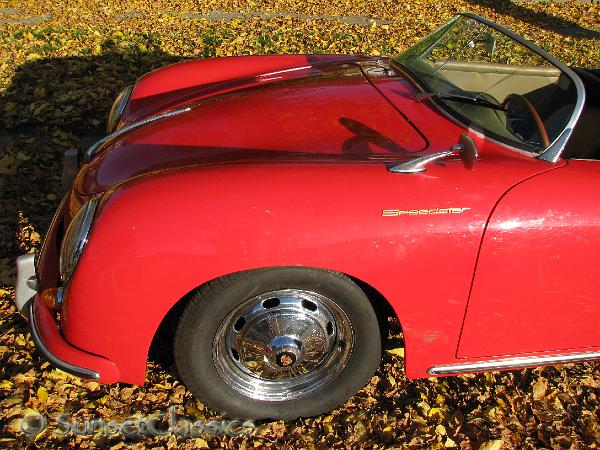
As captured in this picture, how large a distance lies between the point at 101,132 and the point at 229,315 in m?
3.40

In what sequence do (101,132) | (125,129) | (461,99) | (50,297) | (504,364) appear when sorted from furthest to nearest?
1. (101,132)
2. (125,129)
3. (461,99)
4. (504,364)
5. (50,297)

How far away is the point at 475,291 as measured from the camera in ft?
7.50

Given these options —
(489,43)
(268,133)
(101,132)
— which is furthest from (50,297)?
(101,132)

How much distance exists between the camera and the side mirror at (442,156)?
7.34 feet

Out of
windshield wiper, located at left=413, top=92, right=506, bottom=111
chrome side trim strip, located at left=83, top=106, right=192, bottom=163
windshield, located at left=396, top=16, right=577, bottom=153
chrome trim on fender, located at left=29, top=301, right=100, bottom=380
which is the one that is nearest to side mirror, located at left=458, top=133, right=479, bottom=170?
windshield, located at left=396, top=16, right=577, bottom=153

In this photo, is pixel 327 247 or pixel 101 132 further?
pixel 101 132

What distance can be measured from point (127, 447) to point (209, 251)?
1.03 meters

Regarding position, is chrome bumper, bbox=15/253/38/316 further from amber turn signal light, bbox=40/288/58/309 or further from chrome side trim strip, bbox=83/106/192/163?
chrome side trim strip, bbox=83/106/192/163

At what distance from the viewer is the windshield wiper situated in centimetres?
273

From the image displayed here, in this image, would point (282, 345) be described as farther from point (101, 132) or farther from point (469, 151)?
point (101, 132)

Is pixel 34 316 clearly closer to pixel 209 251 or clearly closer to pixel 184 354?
pixel 184 354

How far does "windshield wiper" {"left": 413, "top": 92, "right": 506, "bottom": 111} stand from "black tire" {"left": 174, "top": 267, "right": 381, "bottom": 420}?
3.63 feet

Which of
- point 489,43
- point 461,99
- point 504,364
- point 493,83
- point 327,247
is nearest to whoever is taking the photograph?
point 327,247

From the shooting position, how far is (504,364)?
251cm
